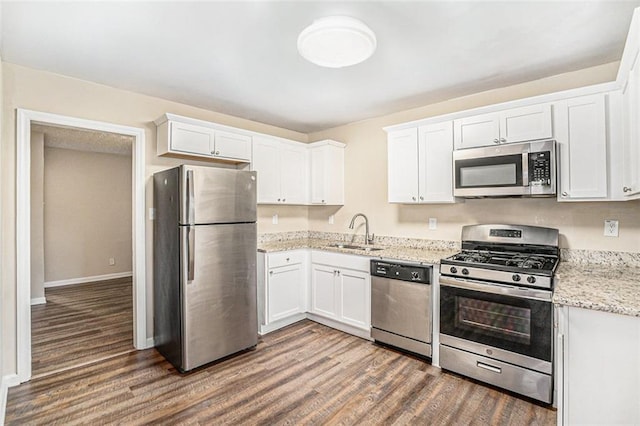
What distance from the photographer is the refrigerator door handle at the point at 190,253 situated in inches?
102

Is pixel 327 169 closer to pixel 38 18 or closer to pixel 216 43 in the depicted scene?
pixel 216 43

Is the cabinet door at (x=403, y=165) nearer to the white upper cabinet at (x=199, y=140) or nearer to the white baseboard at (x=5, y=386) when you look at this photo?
the white upper cabinet at (x=199, y=140)

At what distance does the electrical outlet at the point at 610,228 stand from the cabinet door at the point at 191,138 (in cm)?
353

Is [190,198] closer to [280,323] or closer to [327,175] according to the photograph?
[280,323]

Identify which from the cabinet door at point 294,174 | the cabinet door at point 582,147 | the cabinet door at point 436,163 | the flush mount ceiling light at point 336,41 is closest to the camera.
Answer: the flush mount ceiling light at point 336,41

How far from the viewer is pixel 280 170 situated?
3998 mm

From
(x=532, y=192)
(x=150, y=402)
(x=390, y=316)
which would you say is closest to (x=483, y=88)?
(x=532, y=192)

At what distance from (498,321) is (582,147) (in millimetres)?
1431

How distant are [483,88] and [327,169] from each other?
1.93 meters

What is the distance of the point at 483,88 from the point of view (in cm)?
300

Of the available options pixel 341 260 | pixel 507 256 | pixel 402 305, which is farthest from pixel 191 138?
pixel 507 256

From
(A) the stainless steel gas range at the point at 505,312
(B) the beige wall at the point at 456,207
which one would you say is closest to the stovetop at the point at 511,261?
(A) the stainless steel gas range at the point at 505,312

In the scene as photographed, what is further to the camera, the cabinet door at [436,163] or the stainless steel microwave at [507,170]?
the cabinet door at [436,163]

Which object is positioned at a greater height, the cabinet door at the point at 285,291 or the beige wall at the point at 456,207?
the beige wall at the point at 456,207
